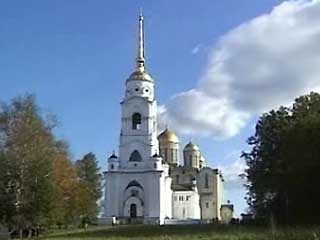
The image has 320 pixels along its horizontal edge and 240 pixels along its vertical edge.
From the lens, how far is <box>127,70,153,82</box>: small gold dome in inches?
4259

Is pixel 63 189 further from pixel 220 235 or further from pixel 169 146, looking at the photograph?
pixel 169 146

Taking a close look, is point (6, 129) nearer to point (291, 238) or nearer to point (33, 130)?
point (33, 130)

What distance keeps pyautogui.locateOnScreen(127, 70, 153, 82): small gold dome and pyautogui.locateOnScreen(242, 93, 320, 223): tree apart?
3810 centimetres

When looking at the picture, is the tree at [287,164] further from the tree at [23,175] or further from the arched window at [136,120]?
the arched window at [136,120]

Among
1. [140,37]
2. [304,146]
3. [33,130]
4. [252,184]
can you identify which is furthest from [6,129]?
[140,37]

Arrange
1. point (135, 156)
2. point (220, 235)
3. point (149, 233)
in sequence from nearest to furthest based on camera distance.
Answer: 1. point (220, 235)
2. point (149, 233)
3. point (135, 156)

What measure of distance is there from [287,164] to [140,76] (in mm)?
51634

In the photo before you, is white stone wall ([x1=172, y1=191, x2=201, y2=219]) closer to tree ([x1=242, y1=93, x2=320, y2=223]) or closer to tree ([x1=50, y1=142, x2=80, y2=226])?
tree ([x1=242, y1=93, x2=320, y2=223])

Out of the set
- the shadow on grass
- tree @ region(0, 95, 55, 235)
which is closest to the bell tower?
the shadow on grass

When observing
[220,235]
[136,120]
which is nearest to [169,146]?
[136,120]

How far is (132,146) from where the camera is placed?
106750 mm

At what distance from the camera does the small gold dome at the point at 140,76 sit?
108188mm

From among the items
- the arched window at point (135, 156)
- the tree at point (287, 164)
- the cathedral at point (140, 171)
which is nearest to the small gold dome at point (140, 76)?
the cathedral at point (140, 171)

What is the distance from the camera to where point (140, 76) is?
108438 millimetres
